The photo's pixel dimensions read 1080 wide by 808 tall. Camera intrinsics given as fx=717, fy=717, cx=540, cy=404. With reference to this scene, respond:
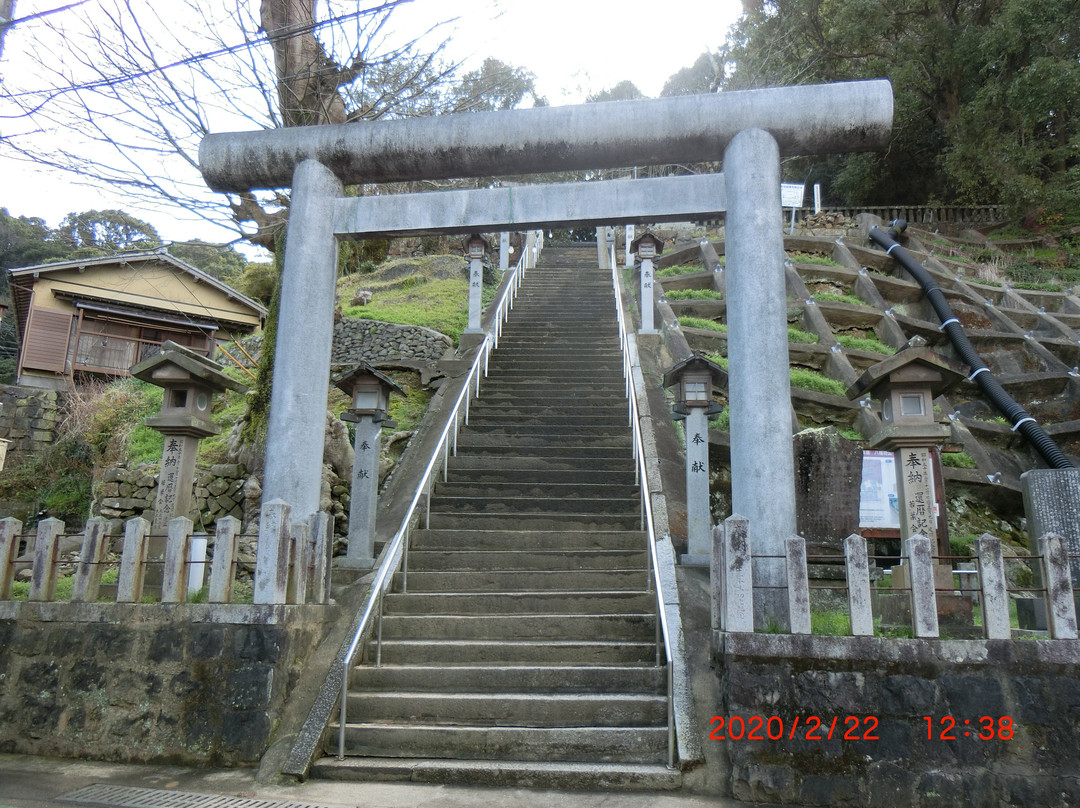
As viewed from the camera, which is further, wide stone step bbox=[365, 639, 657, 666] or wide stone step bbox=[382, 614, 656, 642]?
wide stone step bbox=[382, 614, 656, 642]

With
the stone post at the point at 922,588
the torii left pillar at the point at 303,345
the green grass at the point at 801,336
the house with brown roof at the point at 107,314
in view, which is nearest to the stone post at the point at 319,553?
the torii left pillar at the point at 303,345

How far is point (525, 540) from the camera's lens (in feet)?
26.0

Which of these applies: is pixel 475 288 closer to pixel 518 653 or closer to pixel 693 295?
pixel 693 295

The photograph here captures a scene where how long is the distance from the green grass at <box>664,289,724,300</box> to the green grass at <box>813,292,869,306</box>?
2.30m

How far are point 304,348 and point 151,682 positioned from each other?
2986 millimetres

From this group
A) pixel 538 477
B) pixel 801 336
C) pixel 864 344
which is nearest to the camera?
pixel 538 477

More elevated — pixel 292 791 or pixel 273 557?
pixel 273 557

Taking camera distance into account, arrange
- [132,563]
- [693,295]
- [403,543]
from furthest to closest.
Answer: [693,295] < [403,543] < [132,563]

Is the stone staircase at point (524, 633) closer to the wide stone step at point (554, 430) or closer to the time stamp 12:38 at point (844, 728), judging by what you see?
the wide stone step at point (554, 430)

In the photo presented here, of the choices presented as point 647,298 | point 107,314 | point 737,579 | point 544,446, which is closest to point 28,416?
point 107,314

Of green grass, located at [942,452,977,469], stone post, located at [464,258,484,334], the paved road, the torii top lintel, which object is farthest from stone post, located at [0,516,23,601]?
green grass, located at [942,452,977,469]

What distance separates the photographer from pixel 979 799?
456 cm

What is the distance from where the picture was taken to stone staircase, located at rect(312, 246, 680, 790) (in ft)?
16.9

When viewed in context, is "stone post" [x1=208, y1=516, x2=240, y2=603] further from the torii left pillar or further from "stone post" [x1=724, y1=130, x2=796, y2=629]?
"stone post" [x1=724, y1=130, x2=796, y2=629]
